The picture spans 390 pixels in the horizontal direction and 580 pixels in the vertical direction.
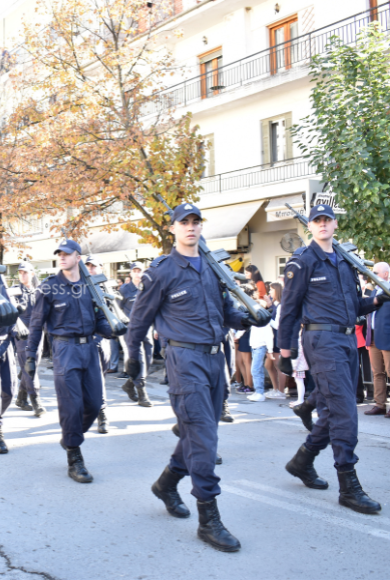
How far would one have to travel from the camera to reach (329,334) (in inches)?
188

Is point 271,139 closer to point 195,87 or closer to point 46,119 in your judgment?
point 195,87

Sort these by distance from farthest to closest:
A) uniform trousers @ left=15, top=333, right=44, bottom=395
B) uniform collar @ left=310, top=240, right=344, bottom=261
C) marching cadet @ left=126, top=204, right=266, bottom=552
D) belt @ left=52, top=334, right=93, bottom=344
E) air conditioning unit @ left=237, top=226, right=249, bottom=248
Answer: air conditioning unit @ left=237, top=226, right=249, bottom=248
uniform trousers @ left=15, top=333, right=44, bottom=395
belt @ left=52, top=334, right=93, bottom=344
uniform collar @ left=310, top=240, right=344, bottom=261
marching cadet @ left=126, top=204, right=266, bottom=552

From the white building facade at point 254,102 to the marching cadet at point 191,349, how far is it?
14155mm

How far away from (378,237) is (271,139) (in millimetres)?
10419

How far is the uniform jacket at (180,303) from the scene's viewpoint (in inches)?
166

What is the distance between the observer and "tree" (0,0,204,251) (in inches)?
543

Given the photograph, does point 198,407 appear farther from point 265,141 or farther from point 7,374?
point 265,141

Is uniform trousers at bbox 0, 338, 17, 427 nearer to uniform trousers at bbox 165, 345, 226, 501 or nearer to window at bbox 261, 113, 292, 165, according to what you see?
uniform trousers at bbox 165, 345, 226, 501

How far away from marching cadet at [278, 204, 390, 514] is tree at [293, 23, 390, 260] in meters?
5.41

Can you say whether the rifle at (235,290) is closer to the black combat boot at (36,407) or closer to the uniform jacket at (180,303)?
the uniform jacket at (180,303)

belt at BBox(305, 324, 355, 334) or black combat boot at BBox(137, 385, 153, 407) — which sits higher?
belt at BBox(305, 324, 355, 334)

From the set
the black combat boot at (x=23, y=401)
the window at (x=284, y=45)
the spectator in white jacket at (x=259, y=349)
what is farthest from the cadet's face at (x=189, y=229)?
the window at (x=284, y=45)

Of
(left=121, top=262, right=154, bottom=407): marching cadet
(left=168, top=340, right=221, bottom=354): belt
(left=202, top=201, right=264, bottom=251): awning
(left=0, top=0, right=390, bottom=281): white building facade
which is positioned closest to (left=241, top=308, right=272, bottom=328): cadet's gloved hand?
(left=168, top=340, right=221, bottom=354): belt

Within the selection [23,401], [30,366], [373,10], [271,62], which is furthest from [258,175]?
[30,366]
